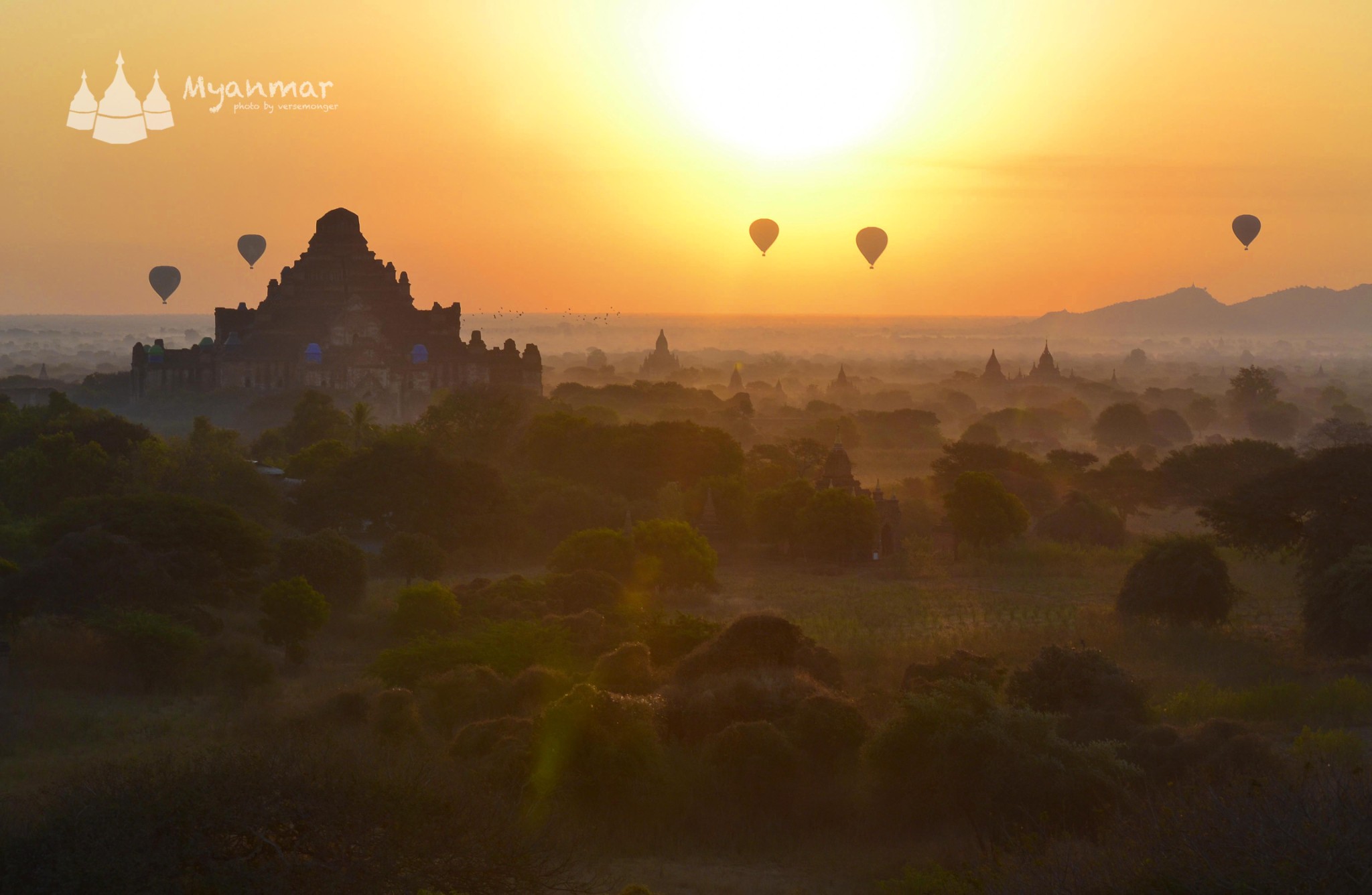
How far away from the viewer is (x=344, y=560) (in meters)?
32.8

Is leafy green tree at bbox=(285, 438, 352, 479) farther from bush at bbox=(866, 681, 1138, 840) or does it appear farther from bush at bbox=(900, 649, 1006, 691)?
bush at bbox=(866, 681, 1138, 840)

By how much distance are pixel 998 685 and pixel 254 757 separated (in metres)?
14.4

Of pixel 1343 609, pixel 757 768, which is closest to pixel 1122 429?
pixel 1343 609

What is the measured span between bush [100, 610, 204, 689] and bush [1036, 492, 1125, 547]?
3105cm

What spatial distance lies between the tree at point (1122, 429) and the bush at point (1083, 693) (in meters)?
75.7

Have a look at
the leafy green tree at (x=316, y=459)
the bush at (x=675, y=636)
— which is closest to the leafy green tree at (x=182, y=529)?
the bush at (x=675, y=636)

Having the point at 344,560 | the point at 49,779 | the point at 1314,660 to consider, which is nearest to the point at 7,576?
the point at 344,560

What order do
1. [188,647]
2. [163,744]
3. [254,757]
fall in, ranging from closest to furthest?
[254,757]
[163,744]
[188,647]

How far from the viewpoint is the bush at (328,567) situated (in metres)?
32.4

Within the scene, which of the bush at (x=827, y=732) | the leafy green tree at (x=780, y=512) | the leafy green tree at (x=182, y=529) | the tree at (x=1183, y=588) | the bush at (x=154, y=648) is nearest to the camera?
the bush at (x=827, y=732)

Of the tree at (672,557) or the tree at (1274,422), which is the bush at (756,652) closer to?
the tree at (672,557)

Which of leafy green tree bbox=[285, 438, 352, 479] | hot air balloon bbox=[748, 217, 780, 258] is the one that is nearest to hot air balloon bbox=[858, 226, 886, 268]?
hot air balloon bbox=[748, 217, 780, 258]

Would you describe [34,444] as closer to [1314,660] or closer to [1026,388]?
[1314,660]

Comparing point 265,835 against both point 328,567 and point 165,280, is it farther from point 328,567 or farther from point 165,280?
point 165,280
